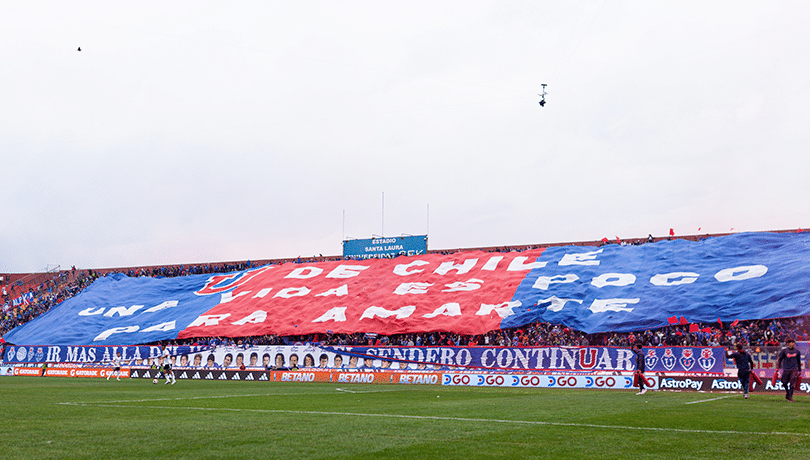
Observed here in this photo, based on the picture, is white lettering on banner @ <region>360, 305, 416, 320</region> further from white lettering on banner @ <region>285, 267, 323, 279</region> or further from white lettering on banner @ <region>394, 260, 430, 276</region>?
white lettering on banner @ <region>285, 267, 323, 279</region>

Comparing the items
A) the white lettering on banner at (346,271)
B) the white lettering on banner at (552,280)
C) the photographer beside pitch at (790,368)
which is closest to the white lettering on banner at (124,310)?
the white lettering on banner at (346,271)

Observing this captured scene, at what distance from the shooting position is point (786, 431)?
43.8 feet

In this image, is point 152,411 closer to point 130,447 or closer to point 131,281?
point 130,447

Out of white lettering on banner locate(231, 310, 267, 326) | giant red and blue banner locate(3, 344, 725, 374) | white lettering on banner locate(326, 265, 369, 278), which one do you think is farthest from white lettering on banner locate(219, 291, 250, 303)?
giant red and blue banner locate(3, 344, 725, 374)

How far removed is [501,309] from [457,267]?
8911 millimetres

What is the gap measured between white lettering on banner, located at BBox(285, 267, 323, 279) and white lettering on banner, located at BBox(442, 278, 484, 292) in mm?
12890

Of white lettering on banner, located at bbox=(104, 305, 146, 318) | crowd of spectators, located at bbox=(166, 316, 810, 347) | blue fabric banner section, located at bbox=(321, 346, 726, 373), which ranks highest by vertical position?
white lettering on banner, located at bbox=(104, 305, 146, 318)

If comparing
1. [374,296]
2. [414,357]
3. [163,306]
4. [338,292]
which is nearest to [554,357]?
[414,357]

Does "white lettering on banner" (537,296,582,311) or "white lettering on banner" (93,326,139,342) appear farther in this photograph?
"white lettering on banner" (93,326,139,342)

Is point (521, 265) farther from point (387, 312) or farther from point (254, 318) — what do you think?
point (254, 318)

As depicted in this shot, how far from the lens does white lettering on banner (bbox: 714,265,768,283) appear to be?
4012cm

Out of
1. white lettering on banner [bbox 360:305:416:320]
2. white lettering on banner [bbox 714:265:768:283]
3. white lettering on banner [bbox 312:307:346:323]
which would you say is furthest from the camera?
white lettering on banner [bbox 312:307:346:323]

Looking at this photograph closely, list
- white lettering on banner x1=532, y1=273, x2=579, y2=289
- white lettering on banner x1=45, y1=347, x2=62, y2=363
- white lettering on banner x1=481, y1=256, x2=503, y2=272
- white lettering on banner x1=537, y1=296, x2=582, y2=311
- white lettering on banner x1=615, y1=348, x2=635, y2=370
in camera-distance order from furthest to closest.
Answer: white lettering on banner x1=45, y1=347, x2=62, y2=363 < white lettering on banner x1=481, y1=256, x2=503, y2=272 < white lettering on banner x1=532, y1=273, x2=579, y2=289 < white lettering on banner x1=537, y1=296, x2=582, y2=311 < white lettering on banner x1=615, y1=348, x2=635, y2=370

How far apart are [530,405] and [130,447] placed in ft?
38.5
